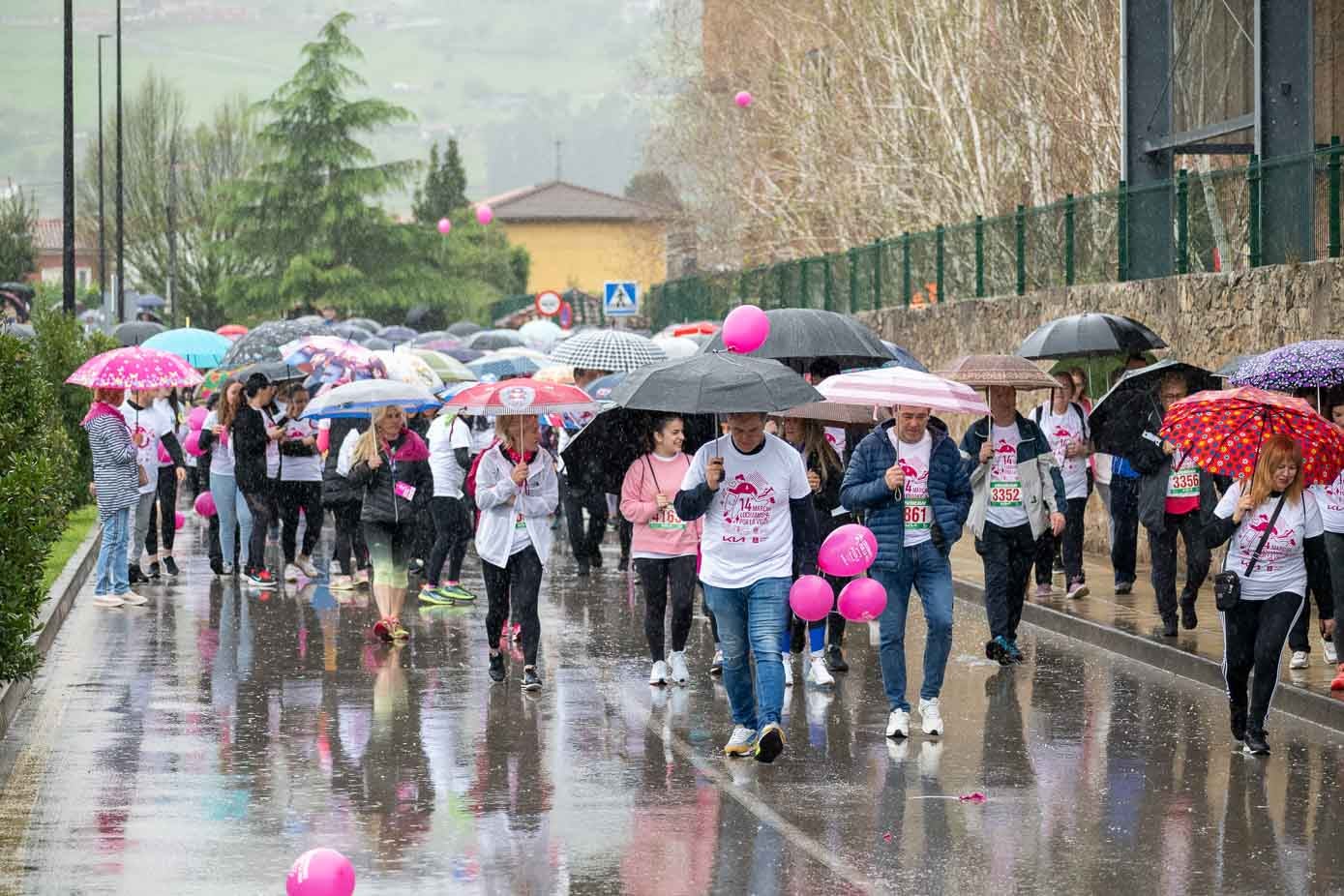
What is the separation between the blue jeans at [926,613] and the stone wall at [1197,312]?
610 centimetres

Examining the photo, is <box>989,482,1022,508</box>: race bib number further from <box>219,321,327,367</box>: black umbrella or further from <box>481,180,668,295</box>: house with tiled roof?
<box>481,180,668,295</box>: house with tiled roof

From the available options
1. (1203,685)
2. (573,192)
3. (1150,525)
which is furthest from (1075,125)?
(573,192)

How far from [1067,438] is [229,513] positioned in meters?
7.61

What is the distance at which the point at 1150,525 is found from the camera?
1470cm

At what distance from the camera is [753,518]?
1020 cm

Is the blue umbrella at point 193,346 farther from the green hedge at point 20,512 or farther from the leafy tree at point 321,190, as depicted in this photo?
the leafy tree at point 321,190

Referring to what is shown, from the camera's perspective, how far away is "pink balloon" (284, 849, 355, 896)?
6918mm

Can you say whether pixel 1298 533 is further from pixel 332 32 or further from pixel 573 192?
pixel 573 192

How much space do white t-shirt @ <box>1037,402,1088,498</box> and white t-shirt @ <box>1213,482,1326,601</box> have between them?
242 inches

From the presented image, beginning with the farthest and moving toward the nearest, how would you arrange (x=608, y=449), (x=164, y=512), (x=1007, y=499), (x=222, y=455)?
(x=164, y=512), (x=222, y=455), (x=1007, y=499), (x=608, y=449)

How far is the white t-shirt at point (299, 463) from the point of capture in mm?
18547

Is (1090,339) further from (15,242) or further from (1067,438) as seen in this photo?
(15,242)

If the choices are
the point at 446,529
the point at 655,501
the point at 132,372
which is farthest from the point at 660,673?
the point at 132,372

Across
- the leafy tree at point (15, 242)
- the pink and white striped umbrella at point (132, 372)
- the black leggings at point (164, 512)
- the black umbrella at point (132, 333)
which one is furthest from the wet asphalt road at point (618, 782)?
the leafy tree at point (15, 242)
